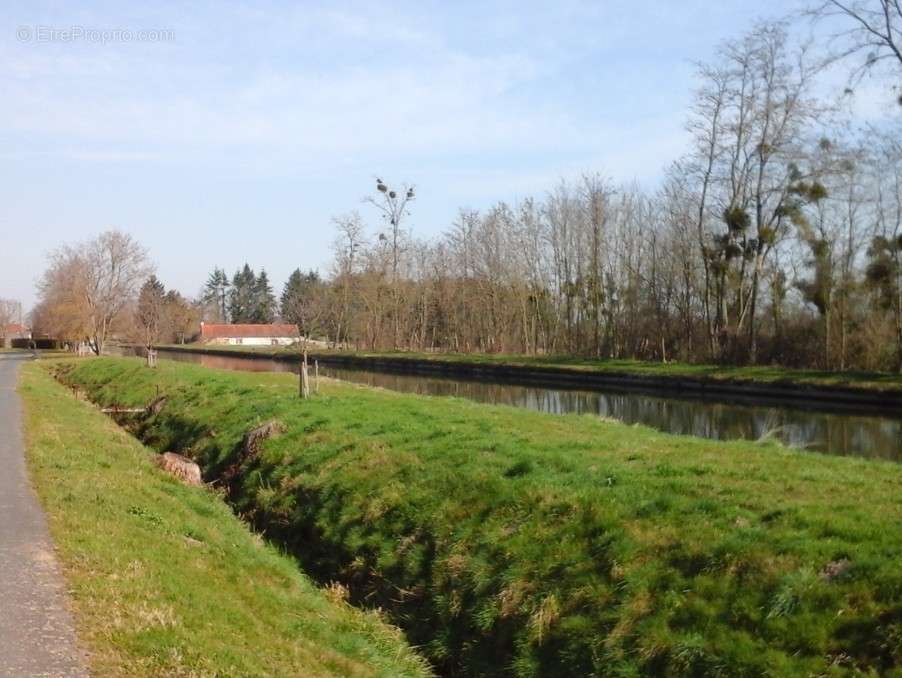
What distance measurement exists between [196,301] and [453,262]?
3238 inches

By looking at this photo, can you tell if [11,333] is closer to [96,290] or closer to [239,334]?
[239,334]

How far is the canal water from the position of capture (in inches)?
783

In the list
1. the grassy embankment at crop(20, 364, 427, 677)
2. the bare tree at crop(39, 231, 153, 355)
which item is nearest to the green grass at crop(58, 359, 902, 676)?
the grassy embankment at crop(20, 364, 427, 677)

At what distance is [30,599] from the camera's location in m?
5.96

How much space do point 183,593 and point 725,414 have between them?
22482 millimetres

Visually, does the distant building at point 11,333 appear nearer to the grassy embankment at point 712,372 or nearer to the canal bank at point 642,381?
the canal bank at point 642,381

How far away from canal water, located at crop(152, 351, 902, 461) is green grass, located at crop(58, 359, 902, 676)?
18.7 feet

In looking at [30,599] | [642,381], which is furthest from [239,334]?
[30,599]

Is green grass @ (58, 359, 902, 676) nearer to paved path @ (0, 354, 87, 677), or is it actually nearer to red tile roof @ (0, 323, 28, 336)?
paved path @ (0, 354, 87, 677)

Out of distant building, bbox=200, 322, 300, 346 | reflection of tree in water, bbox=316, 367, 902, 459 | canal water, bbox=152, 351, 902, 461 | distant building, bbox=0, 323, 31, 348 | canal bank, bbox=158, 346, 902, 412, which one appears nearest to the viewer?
reflection of tree in water, bbox=316, 367, 902, 459

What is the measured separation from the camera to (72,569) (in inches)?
266

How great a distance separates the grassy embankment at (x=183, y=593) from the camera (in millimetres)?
5484

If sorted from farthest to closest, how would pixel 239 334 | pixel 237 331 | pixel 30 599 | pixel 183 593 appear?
pixel 237 331, pixel 239 334, pixel 183 593, pixel 30 599

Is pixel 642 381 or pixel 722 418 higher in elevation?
pixel 642 381
